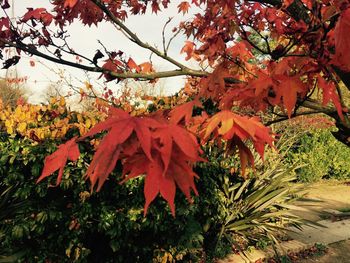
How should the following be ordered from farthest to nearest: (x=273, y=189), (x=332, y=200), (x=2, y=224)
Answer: (x=332, y=200) → (x=273, y=189) → (x=2, y=224)

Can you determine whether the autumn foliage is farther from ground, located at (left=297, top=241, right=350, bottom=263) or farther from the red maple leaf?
ground, located at (left=297, top=241, right=350, bottom=263)

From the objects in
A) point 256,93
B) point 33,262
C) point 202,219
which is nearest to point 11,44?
point 256,93

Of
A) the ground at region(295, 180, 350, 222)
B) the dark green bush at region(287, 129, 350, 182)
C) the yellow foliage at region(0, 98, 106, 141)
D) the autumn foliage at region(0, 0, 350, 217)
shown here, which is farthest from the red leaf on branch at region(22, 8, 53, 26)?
the dark green bush at region(287, 129, 350, 182)

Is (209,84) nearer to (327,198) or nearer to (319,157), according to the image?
(327,198)

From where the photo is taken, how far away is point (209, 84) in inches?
92.6

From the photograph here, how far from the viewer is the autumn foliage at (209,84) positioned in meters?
1.09

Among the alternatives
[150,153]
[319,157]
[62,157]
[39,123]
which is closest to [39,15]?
[39,123]

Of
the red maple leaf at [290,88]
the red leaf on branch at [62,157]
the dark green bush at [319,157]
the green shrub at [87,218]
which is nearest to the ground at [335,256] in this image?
the green shrub at [87,218]

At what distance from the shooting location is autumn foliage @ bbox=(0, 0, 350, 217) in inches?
43.0

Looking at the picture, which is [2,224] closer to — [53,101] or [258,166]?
[53,101]

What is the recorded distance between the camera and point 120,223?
361 cm

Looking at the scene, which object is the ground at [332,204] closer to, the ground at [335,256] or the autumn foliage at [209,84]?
the ground at [335,256]

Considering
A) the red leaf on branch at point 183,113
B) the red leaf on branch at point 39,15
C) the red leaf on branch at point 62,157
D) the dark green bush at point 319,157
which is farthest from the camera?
the dark green bush at point 319,157

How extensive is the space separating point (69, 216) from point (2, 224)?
2.23ft
